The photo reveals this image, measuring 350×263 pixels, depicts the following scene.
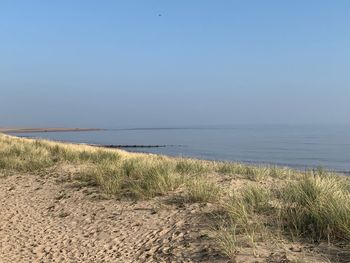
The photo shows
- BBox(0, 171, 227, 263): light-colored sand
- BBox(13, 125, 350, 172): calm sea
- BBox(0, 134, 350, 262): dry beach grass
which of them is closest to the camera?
BBox(0, 134, 350, 262): dry beach grass

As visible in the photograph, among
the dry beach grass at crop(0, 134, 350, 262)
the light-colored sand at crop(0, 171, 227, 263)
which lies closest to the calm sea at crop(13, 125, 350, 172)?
the dry beach grass at crop(0, 134, 350, 262)

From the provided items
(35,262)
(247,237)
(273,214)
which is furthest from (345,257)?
(35,262)

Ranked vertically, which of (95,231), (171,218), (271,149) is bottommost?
(271,149)

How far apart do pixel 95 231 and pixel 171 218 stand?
123 cm

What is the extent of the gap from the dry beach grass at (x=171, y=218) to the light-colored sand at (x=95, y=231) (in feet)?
0.06

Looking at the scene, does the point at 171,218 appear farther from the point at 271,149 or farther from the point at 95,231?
the point at 271,149

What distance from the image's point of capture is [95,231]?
730 centimetres

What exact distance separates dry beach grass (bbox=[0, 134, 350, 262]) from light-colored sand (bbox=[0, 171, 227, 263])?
2 centimetres

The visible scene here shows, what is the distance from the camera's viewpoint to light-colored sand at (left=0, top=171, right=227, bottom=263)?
6.07 meters

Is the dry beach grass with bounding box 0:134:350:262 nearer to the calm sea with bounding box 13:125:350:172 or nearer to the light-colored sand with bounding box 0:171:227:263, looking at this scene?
the light-colored sand with bounding box 0:171:227:263

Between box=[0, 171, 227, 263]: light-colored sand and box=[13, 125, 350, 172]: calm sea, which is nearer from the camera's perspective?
box=[0, 171, 227, 263]: light-colored sand

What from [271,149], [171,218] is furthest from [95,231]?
[271,149]

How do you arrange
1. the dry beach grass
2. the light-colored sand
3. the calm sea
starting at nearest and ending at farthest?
the dry beach grass → the light-colored sand → the calm sea

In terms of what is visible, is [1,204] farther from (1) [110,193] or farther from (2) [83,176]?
(1) [110,193]
